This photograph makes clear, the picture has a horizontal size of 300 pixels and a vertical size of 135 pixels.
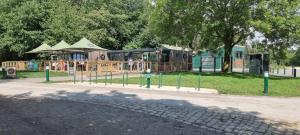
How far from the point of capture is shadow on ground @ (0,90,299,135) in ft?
29.2

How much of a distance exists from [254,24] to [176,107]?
1818 centimetres

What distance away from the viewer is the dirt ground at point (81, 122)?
852 centimetres

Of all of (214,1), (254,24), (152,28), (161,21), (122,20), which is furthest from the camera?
(122,20)

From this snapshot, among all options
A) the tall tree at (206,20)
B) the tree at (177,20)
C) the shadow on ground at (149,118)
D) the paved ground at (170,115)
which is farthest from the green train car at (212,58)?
the shadow on ground at (149,118)

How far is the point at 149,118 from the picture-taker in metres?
10.4

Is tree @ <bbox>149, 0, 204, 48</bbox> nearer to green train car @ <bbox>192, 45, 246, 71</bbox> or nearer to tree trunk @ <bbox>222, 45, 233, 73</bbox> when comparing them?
tree trunk @ <bbox>222, 45, 233, 73</bbox>

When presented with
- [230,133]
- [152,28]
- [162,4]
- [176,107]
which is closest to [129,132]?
[230,133]

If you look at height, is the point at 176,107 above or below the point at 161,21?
below

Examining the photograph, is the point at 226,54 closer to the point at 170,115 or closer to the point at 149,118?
the point at 170,115

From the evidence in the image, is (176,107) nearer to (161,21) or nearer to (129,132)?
(129,132)

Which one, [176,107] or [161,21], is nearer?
[176,107]

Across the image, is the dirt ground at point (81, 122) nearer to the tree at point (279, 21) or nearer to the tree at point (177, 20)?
the tree at point (279, 21)

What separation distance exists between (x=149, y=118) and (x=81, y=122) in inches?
68.1

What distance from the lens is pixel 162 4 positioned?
3309 centimetres
